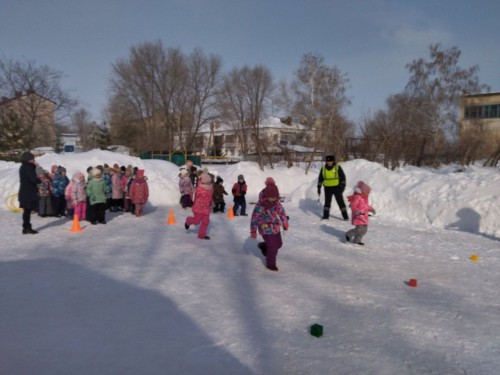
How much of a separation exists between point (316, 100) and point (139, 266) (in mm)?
36186

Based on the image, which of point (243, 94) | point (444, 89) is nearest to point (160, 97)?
point (243, 94)

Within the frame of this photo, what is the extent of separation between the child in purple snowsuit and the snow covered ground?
14.5 inches

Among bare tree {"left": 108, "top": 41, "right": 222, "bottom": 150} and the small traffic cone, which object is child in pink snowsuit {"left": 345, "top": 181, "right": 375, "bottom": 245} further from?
bare tree {"left": 108, "top": 41, "right": 222, "bottom": 150}

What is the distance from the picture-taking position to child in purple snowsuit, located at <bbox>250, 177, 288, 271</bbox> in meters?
6.52

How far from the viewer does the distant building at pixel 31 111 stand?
110ft

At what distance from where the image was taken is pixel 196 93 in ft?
161

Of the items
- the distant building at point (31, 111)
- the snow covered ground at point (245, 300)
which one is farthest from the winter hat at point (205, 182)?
the distant building at point (31, 111)

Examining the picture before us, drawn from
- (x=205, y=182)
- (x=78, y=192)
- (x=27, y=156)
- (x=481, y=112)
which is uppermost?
(x=481, y=112)

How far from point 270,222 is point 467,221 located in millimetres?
7111

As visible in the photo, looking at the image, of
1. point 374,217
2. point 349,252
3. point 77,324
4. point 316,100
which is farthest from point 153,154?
point 77,324

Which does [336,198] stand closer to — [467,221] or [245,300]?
[467,221]

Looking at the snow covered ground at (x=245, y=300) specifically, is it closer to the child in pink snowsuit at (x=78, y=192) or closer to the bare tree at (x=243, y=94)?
the child in pink snowsuit at (x=78, y=192)

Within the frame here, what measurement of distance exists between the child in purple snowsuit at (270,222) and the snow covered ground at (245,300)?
369mm

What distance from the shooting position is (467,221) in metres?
10.6
